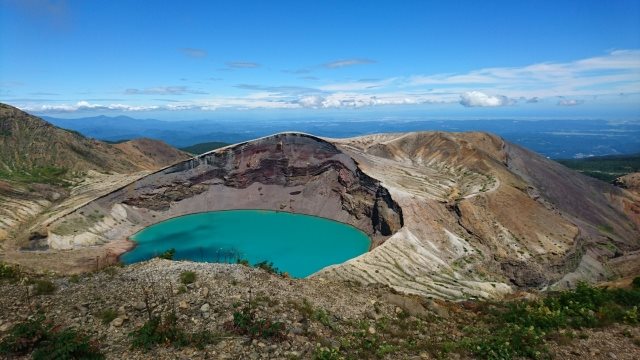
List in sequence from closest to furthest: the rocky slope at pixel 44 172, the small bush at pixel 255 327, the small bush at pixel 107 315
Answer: the small bush at pixel 255 327
the small bush at pixel 107 315
the rocky slope at pixel 44 172

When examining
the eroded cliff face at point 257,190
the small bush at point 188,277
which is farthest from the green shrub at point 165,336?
the eroded cliff face at point 257,190

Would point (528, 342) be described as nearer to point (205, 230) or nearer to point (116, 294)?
point (116, 294)

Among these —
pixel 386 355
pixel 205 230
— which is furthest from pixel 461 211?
pixel 386 355

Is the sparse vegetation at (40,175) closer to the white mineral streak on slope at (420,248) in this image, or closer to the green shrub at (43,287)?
the white mineral streak on slope at (420,248)

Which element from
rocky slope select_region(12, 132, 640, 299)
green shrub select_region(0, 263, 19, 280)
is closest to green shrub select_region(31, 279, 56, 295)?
green shrub select_region(0, 263, 19, 280)

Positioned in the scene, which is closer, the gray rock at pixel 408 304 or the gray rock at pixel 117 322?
the gray rock at pixel 117 322

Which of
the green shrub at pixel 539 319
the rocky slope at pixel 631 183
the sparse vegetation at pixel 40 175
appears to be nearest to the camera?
the green shrub at pixel 539 319

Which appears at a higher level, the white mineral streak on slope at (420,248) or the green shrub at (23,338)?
the green shrub at (23,338)
